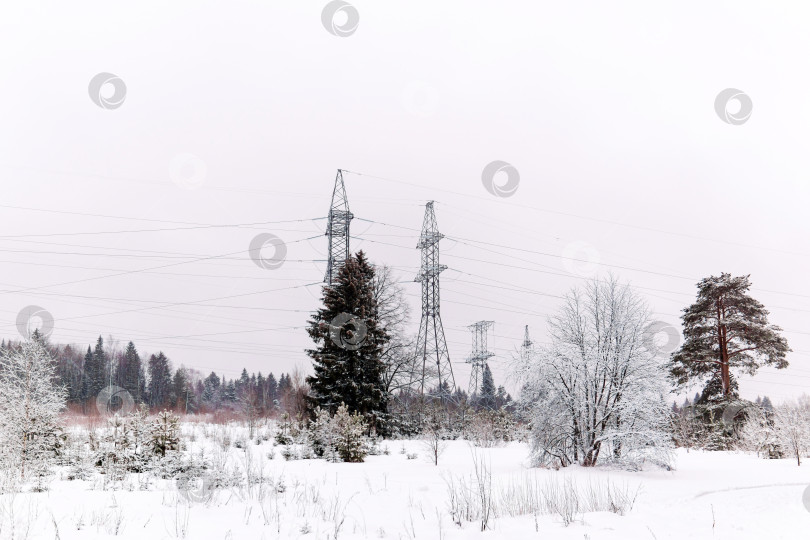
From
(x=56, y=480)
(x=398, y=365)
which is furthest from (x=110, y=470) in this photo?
(x=398, y=365)

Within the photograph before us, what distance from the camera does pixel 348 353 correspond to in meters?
27.3

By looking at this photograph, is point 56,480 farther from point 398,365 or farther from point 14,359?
point 398,365

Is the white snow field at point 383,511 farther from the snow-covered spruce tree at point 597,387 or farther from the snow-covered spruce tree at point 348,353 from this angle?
the snow-covered spruce tree at point 348,353

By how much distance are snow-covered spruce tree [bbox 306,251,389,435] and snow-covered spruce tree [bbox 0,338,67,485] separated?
14052 mm

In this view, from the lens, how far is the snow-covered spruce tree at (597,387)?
1407 centimetres

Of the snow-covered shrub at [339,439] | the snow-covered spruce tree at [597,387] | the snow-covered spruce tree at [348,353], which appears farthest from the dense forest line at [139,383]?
the snow-covered spruce tree at [597,387]

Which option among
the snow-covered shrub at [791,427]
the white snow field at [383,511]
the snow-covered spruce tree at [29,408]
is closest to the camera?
the white snow field at [383,511]

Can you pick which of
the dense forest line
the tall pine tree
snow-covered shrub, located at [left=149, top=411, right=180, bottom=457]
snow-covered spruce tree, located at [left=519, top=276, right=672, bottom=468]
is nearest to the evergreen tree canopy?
snow-covered spruce tree, located at [left=519, top=276, right=672, bottom=468]

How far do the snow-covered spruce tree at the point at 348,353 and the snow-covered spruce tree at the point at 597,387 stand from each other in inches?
529

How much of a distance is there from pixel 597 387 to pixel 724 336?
1922 centimetres

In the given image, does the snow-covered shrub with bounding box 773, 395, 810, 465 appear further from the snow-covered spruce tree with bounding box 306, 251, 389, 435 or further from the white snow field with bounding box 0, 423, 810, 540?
the snow-covered spruce tree with bounding box 306, 251, 389, 435

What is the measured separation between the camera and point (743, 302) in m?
28.5

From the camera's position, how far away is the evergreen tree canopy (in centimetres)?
2778

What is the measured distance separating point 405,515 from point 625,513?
3580 millimetres
